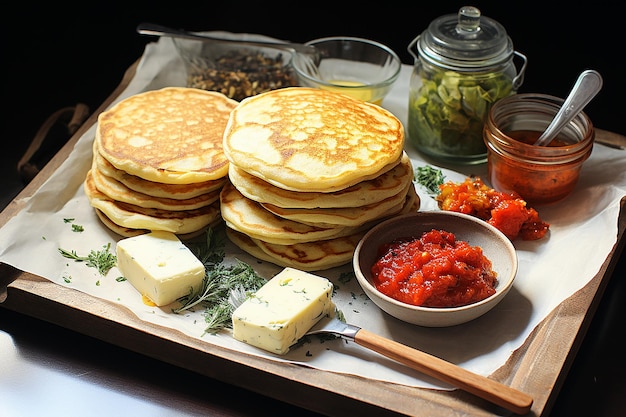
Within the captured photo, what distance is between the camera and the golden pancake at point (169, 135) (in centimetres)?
302

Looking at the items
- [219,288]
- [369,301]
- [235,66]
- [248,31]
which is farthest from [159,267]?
[248,31]

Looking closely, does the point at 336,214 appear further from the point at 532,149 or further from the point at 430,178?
the point at 532,149

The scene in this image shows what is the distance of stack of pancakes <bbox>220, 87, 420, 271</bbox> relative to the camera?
2.80m

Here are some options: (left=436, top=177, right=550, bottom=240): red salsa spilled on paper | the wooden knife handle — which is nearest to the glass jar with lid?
(left=436, top=177, right=550, bottom=240): red salsa spilled on paper

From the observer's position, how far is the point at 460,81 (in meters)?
3.43

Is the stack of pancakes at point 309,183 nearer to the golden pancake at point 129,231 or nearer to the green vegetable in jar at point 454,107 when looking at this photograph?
the golden pancake at point 129,231

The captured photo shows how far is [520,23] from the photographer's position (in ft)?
14.7

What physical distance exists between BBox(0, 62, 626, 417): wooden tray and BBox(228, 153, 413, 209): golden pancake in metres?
0.56

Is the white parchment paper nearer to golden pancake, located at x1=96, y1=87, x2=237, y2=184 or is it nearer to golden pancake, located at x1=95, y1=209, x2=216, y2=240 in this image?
golden pancake, located at x1=95, y1=209, x2=216, y2=240

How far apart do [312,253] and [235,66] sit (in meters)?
1.37

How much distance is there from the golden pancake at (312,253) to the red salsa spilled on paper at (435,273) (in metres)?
0.14

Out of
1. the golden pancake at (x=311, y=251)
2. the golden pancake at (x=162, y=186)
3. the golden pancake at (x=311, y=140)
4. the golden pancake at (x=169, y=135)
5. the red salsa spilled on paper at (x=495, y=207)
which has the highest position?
the golden pancake at (x=311, y=140)

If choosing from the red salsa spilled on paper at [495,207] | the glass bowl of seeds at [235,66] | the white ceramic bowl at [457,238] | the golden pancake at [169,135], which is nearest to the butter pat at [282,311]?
the white ceramic bowl at [457,238]

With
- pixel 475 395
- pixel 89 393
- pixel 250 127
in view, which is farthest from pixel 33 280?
pixel 475 395
